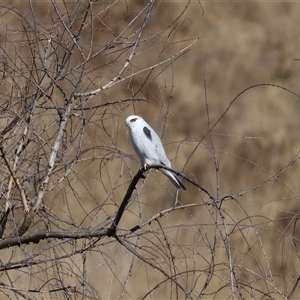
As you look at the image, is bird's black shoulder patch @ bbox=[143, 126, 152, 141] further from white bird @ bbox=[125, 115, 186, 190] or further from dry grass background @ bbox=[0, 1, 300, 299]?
dry grass background @ bbox=[0, 1, 300, 299]

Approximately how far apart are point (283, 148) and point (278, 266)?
63.9 inches

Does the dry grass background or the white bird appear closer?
the white bird

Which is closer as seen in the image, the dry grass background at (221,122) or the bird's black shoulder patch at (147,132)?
the bird's black shoulder patch at (147,132)

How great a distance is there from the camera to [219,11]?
11.0m

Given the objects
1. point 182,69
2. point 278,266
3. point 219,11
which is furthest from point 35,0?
point 278,266

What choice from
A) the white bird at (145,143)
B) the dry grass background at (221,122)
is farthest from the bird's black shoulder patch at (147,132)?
the dry grass background at (221,122)

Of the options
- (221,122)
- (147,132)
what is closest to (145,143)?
(147,132)

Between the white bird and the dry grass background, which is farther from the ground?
the dry grass background

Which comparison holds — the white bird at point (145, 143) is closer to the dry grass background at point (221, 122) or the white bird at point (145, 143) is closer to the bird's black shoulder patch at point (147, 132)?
the bird's black shoulder patch at point (147, 132)

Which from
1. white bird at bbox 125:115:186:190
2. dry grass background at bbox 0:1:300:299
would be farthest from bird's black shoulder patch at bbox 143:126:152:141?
dry grass background at bbox 0:1:300:299

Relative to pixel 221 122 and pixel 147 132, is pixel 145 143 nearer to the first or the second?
pixel 147 132

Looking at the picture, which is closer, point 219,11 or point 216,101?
point 216,101

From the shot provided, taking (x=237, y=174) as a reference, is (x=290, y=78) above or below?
above

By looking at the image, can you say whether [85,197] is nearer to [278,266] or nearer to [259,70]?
[278,266]
